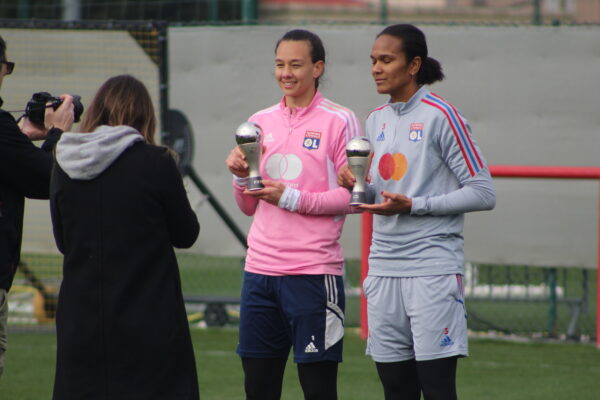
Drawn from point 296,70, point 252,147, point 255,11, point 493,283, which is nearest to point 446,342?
point 252,147

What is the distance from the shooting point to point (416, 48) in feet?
13.8

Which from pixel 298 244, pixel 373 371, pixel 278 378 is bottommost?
pixel 373 371

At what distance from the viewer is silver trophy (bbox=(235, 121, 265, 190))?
4.17 m

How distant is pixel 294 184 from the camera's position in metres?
4.35

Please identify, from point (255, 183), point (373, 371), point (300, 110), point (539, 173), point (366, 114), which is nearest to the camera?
point (255, 183)

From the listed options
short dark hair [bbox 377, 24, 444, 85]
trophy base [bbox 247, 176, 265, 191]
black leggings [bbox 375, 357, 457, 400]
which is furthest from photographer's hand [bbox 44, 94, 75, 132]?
black leggings [bbox 375, 357, 457, 400]

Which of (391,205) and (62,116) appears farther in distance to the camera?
(62,116)

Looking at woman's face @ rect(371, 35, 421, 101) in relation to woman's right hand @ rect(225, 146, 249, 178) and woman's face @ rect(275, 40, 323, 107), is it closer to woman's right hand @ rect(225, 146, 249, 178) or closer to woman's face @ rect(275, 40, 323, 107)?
woman's face @ rect(275, 40, 323, 107)

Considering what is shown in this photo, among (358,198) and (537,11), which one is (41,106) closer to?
(358,198)

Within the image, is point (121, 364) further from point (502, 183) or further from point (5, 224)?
point (502, 183)

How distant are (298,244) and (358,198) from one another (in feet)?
1.38

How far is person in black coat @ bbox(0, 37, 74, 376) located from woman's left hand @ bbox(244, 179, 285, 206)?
3.00ft

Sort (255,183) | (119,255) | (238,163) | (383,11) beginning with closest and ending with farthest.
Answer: (119,255) → (255,183) → (238,163) → (383,11)

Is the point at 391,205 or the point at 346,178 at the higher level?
the point at 346,178
